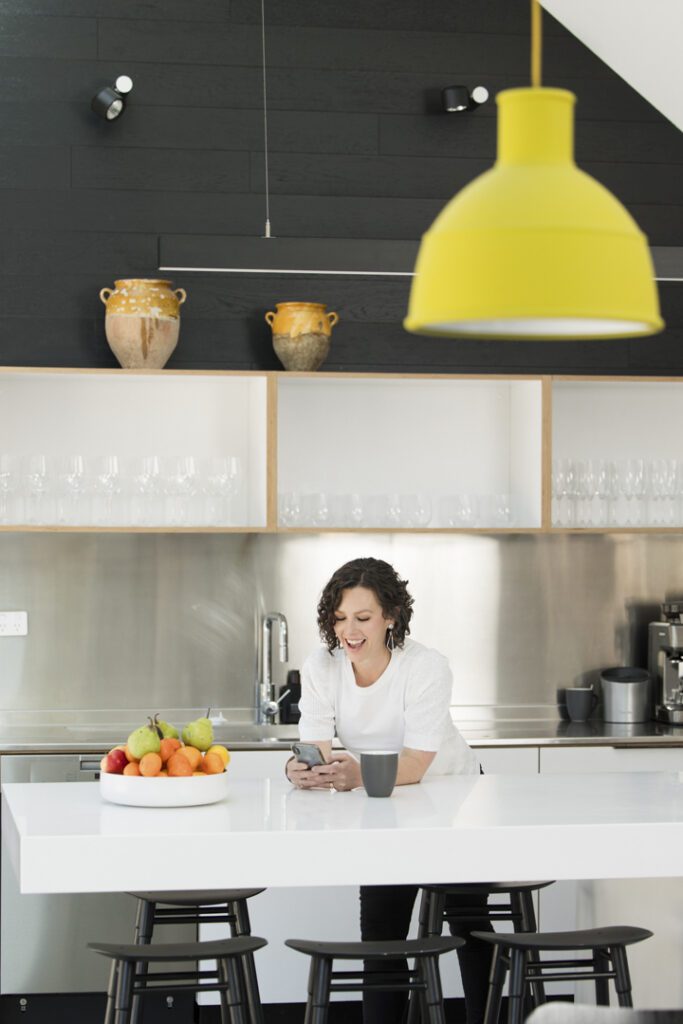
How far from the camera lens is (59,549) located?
17.9ft

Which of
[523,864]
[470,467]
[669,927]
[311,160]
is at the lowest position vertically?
[669,927]

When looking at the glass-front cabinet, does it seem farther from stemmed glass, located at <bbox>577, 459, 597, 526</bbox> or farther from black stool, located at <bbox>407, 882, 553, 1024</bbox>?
black stool, located at <bbox>407, 882, 553, 1024</bbox>

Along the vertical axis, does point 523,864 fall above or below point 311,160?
below

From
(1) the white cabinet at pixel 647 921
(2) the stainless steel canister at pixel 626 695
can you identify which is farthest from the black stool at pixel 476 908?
(2) the stainless steel canister at pixel 626 695

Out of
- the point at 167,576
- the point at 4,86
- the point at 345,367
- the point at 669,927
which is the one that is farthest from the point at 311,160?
the point at 669,927

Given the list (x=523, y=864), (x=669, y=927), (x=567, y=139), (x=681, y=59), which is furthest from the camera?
(x=681, y=59)

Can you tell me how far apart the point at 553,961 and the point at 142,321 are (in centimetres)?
272

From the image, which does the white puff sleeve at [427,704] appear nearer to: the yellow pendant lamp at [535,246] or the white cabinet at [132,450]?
the white cabinet at [132,450]

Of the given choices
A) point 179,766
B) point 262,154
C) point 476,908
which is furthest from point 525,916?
point 262,154

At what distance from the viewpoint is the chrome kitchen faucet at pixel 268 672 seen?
538 cm

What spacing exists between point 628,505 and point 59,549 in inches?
82.7

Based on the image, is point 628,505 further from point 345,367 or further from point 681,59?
point 681,59

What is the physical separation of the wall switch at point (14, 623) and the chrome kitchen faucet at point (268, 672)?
87 centimetres

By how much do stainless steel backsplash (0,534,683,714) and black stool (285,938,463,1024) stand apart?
91.3 inches
